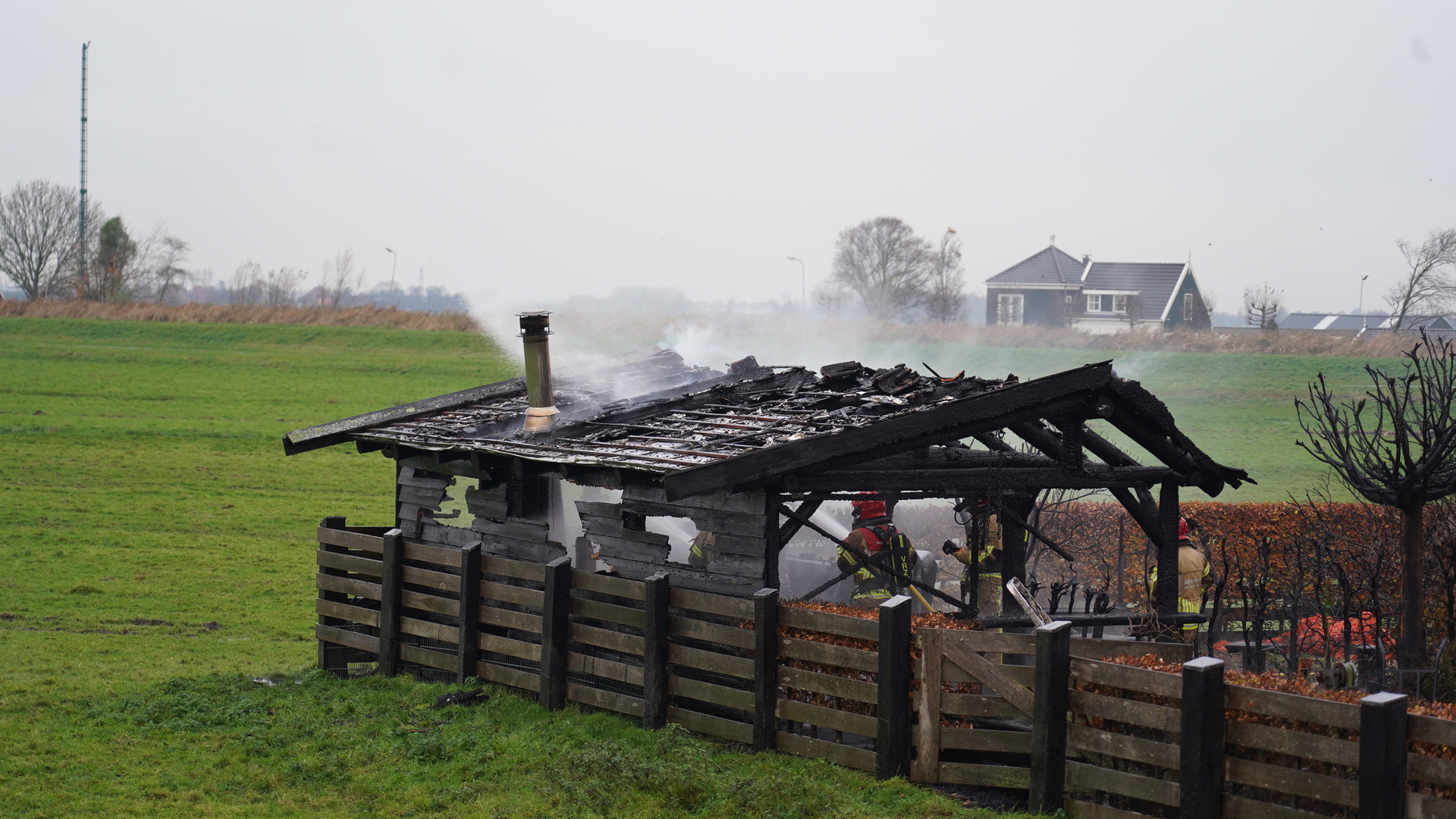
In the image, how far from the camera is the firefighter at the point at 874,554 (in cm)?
1301

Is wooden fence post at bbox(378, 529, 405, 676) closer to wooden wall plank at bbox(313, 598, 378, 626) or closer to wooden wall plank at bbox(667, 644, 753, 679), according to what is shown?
wooden wall plank at bbox(313, 598, 378, 626)

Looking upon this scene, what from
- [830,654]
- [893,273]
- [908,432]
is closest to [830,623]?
[830,654]

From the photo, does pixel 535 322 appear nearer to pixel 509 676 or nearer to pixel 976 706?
pixel 509 676

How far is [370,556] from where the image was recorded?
13727mm

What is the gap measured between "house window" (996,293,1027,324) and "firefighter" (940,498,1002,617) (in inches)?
1990

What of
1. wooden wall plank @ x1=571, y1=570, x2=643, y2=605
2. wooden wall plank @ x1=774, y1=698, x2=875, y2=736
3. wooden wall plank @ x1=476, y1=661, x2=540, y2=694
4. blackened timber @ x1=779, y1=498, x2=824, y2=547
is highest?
blackened timber @ x1=779, y1=498, x2=824, y2=547

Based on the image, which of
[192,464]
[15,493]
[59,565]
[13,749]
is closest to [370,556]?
[13,749]

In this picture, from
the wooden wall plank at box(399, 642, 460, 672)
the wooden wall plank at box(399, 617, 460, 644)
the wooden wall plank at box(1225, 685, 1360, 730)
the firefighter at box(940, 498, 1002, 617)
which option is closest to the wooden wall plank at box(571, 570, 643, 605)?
the wooden wall plank at box(399, 617, 460, 644)

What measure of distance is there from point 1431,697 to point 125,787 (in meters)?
11.4

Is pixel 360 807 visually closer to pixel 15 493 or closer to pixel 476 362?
pixel 15 493

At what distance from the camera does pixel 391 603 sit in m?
12.8

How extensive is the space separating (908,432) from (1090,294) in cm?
5512

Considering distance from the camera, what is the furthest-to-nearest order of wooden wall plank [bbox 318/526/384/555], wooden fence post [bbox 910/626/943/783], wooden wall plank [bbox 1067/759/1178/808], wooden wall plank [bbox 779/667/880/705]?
wooden wall plank [bbox 318/526/384/555] < wooden wall plank [bbox 779/667/880/705] < wooden fence post [bbox 910/626/943/783] < wooden wall plank [bbox 1067/759/1178/808]

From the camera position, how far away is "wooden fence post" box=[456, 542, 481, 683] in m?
12.0
